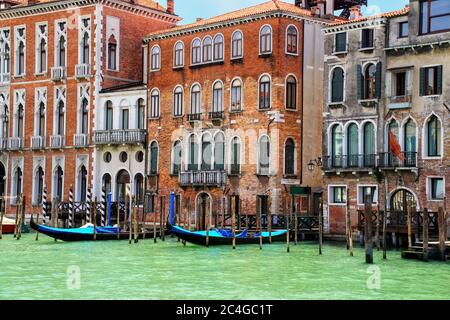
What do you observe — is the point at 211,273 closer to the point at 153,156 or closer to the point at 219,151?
the point at 219,151

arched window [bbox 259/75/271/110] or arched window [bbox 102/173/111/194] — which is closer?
arched window [bbox 259/75/271/110]

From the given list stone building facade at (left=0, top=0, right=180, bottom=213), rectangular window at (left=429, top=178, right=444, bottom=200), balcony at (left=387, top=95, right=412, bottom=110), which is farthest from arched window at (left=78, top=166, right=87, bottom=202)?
rectangular window at (left=429, top=178, right=444, bottom=200)

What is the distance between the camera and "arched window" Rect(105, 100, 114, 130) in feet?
117

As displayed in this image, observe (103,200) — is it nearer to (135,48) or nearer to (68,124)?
(68,124)

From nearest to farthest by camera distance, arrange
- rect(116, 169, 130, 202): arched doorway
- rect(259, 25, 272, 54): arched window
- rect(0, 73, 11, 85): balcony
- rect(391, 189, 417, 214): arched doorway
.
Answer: rect(391, 189, 417, 214): arched doorway < rect(259, 25, 272, 54): arched window < rect(116, 169, 130, 202): arched doorway < rect(0, 73, 11, 85): balcony

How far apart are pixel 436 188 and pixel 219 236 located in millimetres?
5830

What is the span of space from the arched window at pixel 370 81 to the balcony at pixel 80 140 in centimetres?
1147

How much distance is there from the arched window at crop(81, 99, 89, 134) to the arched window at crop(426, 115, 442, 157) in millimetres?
13735

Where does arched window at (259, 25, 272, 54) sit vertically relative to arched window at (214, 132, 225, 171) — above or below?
above

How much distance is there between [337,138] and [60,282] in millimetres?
12399

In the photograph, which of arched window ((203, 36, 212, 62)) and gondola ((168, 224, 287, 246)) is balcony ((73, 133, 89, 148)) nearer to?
arched window ((203, 36, 212, 62))

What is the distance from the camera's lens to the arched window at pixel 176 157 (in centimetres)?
3359

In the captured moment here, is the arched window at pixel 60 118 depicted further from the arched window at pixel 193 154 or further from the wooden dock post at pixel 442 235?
the wooden dock post at pixel 442 235
